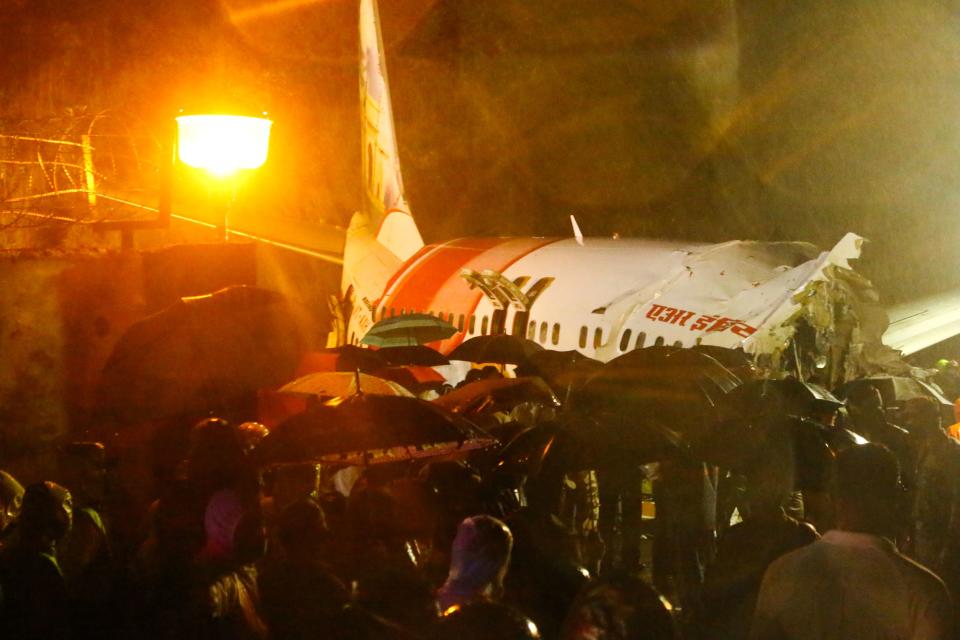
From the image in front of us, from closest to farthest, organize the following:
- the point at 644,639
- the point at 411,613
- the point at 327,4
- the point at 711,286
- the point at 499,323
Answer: the point at 644,639 → the point at 411,613 → the point at 711,286 → the point at 499,323 → the point at 327,4

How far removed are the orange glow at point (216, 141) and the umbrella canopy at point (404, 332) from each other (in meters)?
3.22

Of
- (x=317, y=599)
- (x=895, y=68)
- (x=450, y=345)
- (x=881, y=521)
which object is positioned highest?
(x=895, y=68)

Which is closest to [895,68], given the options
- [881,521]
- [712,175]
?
[712,175]

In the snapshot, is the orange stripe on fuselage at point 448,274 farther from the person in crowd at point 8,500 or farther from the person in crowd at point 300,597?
the person in crowd at point 300,597

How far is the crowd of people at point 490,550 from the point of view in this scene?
145 inches

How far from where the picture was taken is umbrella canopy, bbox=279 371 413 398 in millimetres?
8445

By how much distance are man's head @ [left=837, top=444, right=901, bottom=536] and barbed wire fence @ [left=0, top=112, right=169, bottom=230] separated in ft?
21.8

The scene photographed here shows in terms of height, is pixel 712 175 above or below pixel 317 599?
above

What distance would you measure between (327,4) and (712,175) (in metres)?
10.6

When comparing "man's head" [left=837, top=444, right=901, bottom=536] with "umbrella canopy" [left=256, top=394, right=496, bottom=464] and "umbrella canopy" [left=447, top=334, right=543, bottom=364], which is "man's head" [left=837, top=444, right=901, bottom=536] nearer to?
"umbrella canopy" [left=256, top=394, right=496, bottom=464]

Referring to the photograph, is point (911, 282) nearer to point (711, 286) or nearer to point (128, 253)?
point (711, 286)

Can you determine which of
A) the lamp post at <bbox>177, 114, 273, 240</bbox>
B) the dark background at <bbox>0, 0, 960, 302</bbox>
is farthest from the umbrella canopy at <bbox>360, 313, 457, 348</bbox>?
the dark background at <bbox>0, 0, 960, 302</bbox>

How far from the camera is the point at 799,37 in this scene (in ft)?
76.0

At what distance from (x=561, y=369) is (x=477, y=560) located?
4.88m
